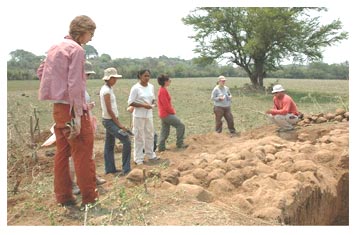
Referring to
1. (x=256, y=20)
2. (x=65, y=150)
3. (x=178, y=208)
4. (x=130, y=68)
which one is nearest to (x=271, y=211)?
(x=178, y=208)

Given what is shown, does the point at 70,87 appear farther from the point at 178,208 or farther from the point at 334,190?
the point at 334,190

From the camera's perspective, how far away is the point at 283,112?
23.1 ft

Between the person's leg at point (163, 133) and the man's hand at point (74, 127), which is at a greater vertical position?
the man's hand at point (74, 127)

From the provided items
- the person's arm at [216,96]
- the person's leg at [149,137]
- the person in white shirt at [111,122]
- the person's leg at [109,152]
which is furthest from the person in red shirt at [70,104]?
the person's arm at [216,96]

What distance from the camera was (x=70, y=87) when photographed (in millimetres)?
3400

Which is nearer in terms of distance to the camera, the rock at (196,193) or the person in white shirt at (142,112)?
the rock at (196,193)

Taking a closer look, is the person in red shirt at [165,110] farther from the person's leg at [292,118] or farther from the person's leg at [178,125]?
the person's leg at [292,118]

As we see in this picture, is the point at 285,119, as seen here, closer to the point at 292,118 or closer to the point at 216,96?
the point at 292,118

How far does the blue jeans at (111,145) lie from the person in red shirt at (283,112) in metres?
2.90

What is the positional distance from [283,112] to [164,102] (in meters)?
2.07

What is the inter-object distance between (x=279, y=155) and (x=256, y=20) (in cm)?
1688

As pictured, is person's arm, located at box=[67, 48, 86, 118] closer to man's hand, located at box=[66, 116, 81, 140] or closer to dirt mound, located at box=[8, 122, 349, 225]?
man's hand, located at box=[66, 116, 81, 140]

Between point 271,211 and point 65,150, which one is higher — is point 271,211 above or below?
below

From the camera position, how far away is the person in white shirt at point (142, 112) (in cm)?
552
